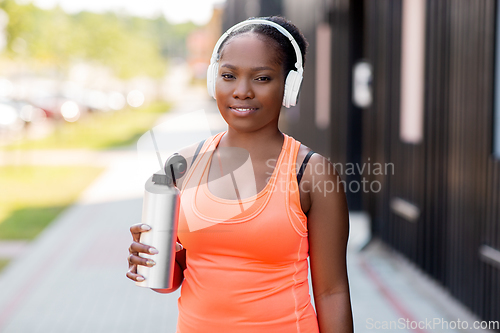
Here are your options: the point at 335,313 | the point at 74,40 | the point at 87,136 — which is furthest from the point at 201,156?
the point at 74,40

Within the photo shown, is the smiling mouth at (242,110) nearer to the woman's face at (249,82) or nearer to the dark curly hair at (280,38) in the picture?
the woman's face at (249,82)

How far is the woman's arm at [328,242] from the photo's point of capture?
5.33 feet

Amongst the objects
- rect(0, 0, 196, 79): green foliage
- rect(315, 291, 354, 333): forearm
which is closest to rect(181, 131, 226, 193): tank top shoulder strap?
rect(315, 291, 354, 333): forearm

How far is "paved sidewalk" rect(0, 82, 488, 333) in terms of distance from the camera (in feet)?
15.0

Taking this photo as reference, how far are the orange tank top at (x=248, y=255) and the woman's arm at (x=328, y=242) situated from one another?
42mm

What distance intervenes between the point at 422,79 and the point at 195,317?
407cm

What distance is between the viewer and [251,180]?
1683 millimetres

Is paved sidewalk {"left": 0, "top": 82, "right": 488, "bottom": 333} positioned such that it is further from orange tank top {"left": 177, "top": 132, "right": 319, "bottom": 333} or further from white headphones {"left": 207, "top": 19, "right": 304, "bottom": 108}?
orange tank top {"left": 177, "top": 132, "right": 319, "bottom": 333}

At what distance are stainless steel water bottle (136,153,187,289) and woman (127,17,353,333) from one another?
0.07ft

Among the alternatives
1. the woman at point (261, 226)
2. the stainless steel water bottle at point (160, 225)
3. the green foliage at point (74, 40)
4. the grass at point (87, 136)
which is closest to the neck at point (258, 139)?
the woman at point (261, 226)

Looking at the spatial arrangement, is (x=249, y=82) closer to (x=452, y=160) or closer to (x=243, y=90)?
(x=243, y=90)

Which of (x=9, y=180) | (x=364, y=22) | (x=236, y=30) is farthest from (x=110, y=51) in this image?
(x=236, y=30)

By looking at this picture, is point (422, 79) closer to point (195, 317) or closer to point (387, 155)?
point (387, 155)

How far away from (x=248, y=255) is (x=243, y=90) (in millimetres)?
457
